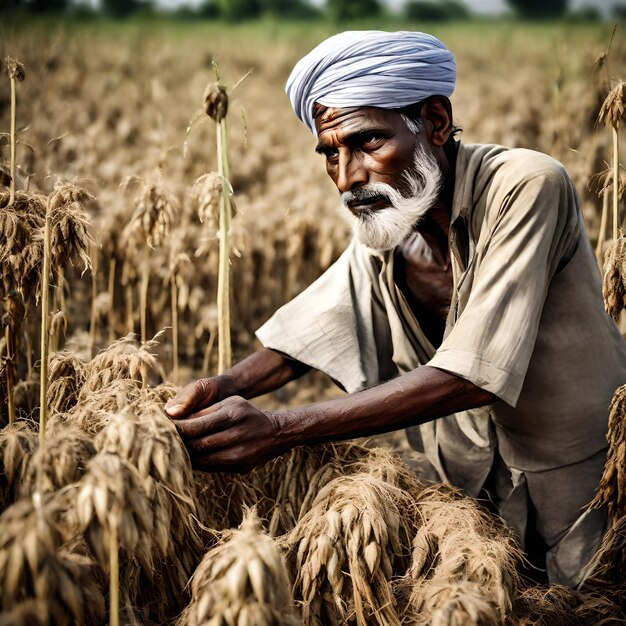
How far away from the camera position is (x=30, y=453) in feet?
6.02

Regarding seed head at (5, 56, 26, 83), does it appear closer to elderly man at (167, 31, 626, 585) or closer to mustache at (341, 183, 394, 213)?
elderly man at (167, 31, 626, 585)

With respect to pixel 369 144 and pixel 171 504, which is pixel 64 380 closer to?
pixel 171 504

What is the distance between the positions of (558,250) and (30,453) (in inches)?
67.8

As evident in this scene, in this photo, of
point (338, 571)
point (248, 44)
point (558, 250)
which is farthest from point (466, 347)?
point (248, 44)

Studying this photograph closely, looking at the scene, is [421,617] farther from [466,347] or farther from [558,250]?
[558,250]

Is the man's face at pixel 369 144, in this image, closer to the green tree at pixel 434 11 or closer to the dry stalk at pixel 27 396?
the dry stalk at pixel 27 396

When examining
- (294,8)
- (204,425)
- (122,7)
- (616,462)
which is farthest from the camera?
(294,8)

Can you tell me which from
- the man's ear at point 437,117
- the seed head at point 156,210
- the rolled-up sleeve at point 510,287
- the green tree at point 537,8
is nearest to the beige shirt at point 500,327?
the rolled-up sleeve at point 510,287

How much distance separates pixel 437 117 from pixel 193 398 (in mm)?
1353

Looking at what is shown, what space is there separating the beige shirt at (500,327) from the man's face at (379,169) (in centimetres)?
14

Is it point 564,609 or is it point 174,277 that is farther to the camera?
point 174,277

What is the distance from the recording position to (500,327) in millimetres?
2094

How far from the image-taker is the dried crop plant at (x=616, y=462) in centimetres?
203

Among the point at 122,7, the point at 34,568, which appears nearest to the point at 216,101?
the point at 34,568
